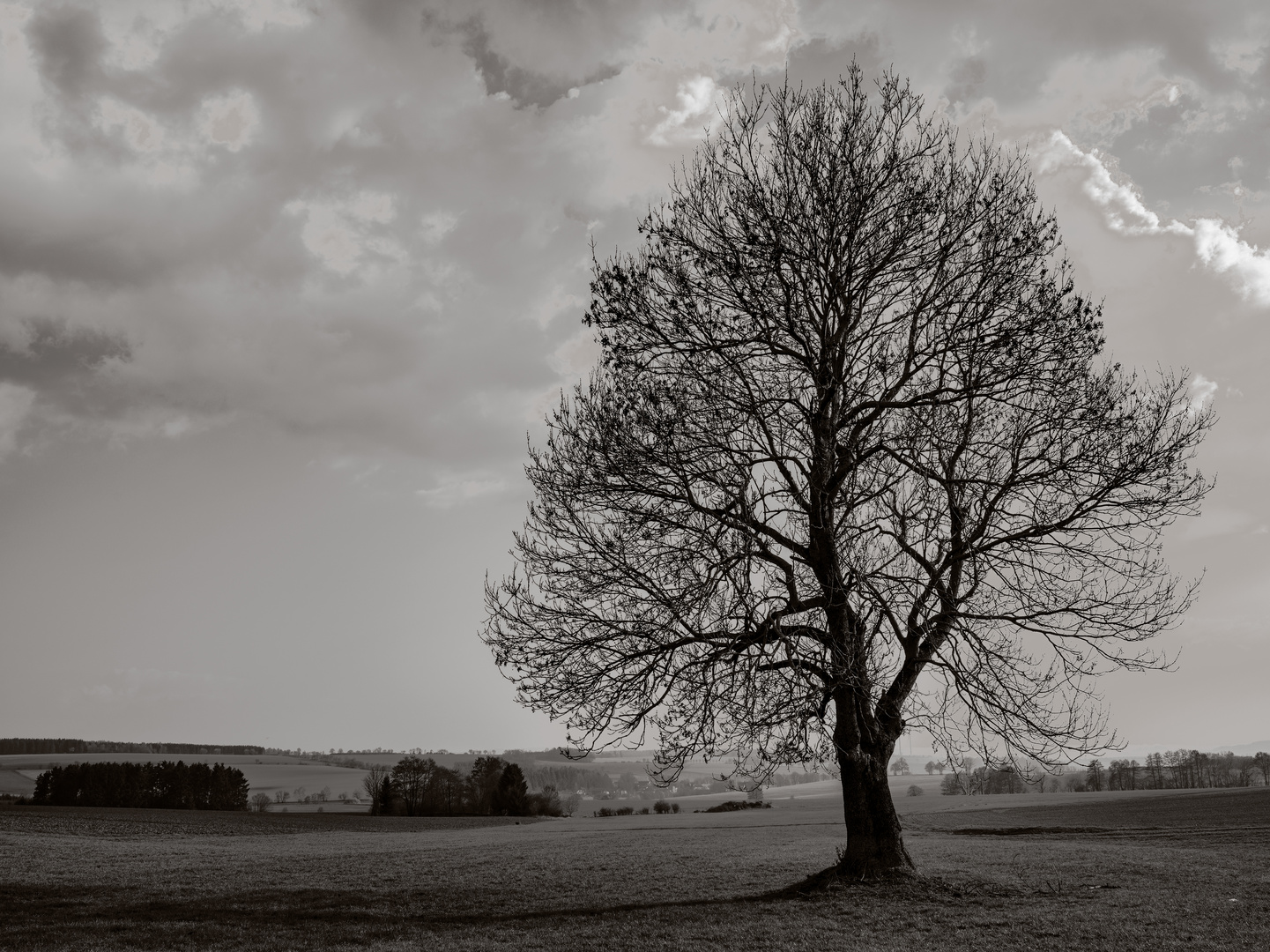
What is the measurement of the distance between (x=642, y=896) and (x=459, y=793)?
74640 millimetres

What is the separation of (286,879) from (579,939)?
12205 millimetres

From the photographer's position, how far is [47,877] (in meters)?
19.4

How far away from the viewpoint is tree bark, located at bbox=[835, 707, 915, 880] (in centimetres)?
1322

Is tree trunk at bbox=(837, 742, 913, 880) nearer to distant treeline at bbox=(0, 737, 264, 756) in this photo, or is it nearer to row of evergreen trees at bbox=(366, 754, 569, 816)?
row of evergreen trees at bbox=(366, 754, 569, 816)

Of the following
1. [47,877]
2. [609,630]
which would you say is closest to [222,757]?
[47,877]

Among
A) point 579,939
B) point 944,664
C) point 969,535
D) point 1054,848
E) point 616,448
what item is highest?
point 616,448

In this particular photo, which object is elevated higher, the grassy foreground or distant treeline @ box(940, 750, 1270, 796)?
the grassy foreground

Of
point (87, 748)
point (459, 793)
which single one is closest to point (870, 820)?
point (459, 793)

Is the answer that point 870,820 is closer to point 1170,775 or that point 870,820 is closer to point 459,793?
point 459,793

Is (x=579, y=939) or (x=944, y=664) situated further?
(x=944, y=664)

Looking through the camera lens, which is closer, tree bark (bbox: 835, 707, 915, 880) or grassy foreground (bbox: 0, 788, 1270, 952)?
grassy foreground (bbox: 0, 788, 1270, 952)

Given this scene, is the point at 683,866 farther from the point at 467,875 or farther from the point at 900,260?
the point at 900,260

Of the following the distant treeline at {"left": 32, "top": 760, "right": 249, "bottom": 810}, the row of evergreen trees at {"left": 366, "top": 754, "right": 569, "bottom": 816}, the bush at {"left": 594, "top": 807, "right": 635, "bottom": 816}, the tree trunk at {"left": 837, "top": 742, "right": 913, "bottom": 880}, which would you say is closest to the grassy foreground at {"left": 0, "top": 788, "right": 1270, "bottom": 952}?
the tree trunk at {"left": 837, "top": 742, "right": 913, "bottom": 880}

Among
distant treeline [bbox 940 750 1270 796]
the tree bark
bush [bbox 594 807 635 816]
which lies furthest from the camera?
distant treeline [bbox 940 750 1270 796]
